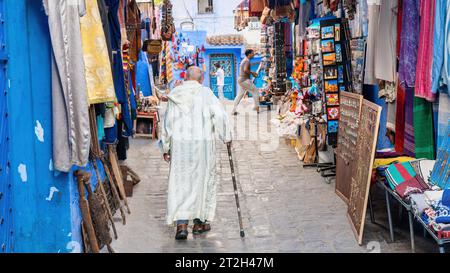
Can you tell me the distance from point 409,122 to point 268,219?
1.90 metres

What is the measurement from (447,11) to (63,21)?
3.15 m

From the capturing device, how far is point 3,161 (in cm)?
429

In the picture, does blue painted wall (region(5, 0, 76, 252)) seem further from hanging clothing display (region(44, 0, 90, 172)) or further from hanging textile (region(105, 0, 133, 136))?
hanging textile (region(105, 0, 133, 136))

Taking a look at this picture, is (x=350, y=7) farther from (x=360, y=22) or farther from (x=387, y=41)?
(x=387, y=41)

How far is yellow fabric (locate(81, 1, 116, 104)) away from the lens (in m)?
5.09

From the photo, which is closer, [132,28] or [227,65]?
[132,28]

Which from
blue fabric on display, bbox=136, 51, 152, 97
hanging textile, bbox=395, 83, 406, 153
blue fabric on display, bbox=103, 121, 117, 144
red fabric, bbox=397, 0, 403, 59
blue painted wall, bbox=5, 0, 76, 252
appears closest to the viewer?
blue painted wall, bbox=5, 0, 76, 252

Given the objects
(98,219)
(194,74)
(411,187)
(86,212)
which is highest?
(194,74)

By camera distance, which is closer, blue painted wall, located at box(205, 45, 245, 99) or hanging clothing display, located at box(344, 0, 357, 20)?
hanging clothing display, located at box(344, 0, 357, 20)

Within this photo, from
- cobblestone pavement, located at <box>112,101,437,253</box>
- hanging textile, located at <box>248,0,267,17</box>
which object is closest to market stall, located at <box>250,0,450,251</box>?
cobblestone pavement, located at <box>112,101,437,253</box>

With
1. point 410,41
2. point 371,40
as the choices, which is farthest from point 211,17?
point 410,41

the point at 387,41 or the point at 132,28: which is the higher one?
the point at 132,28

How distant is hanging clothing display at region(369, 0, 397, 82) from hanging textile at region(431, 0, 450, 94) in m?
1.37

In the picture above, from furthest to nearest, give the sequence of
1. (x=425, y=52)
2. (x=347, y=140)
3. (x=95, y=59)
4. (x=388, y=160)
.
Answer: (x=347, y=140)
(x=388, y=160)
(x=425, y=52)
(x=95, y=59)
